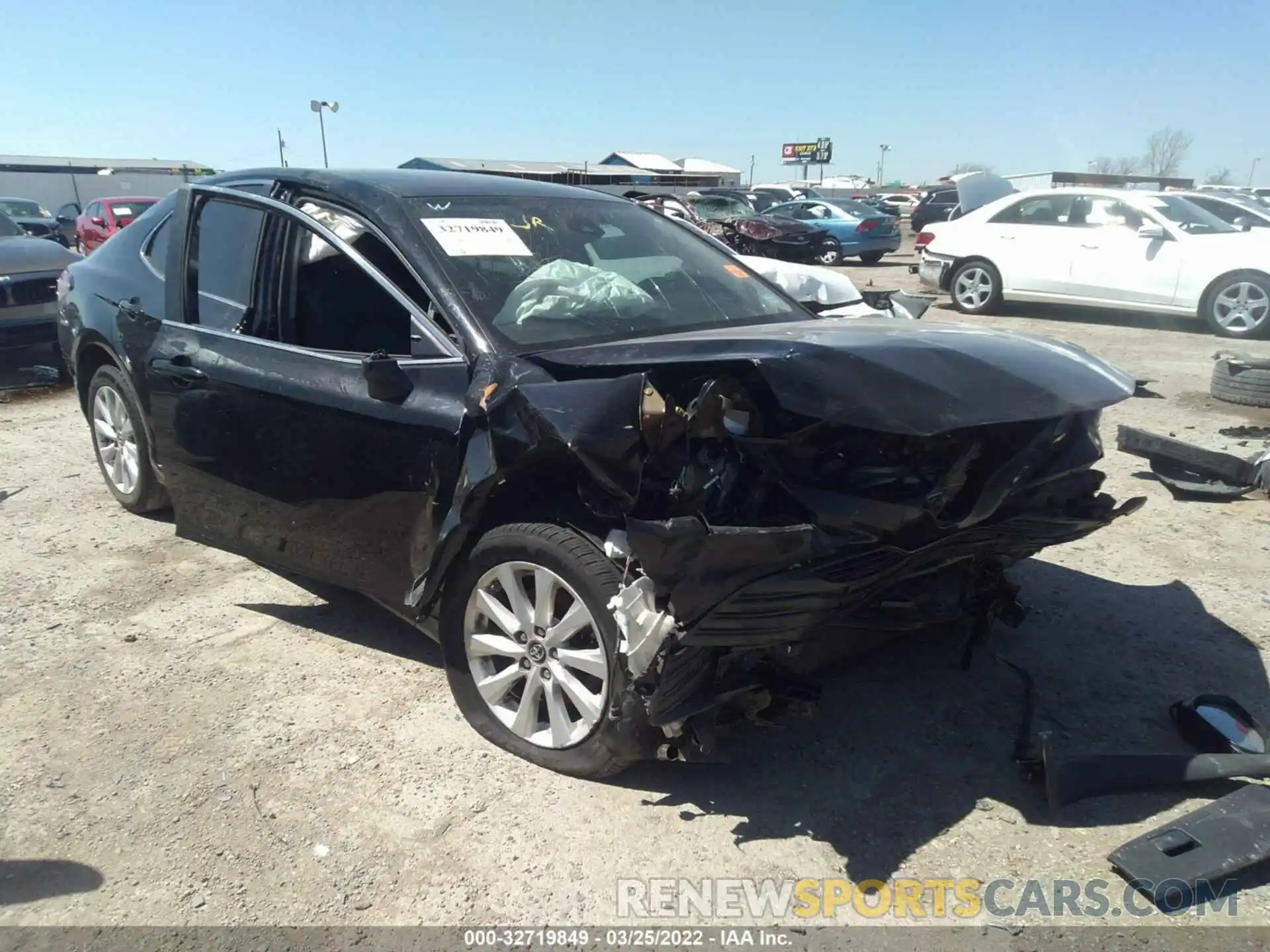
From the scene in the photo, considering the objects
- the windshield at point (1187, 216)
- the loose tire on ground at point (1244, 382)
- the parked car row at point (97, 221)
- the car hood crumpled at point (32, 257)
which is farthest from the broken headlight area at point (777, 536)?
the parked car row at point (97, 221)

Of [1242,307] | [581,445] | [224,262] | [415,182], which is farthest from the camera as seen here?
[1242,307]

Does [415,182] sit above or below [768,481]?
above

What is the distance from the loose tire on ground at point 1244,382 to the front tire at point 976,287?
16.2 ft

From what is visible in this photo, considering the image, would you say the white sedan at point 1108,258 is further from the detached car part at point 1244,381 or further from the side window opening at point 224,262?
the side window opening at point 224,262

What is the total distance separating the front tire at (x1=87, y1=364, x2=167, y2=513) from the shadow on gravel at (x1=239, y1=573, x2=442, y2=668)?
4.04ft

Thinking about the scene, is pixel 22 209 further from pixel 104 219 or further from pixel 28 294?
pixel 28 294

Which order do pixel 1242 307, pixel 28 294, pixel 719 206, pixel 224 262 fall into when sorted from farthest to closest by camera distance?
pixel 719 206, pixel 1242 307, pixel 28 294, pixel 224 262

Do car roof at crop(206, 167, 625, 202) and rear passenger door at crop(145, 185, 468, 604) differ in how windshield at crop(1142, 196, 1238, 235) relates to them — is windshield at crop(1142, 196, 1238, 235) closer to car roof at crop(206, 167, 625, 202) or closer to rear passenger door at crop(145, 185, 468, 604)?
car roof at crop(206, 167, 625, 202)

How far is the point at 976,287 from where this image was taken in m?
12.4

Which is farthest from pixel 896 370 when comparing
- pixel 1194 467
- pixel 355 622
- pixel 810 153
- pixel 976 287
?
pixel 810 153

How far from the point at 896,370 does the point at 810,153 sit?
79.4 m

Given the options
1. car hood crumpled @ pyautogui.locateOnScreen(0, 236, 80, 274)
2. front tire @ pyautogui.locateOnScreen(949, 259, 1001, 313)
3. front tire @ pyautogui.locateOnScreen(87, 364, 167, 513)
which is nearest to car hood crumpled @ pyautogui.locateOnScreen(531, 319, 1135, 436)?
front tire @ pyautogui.locateOnScreen(87, 364, 167, 513)

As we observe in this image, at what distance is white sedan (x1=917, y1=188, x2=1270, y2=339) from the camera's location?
10586 mm

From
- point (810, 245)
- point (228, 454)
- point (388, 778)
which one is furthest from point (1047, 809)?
point (810, 245)
